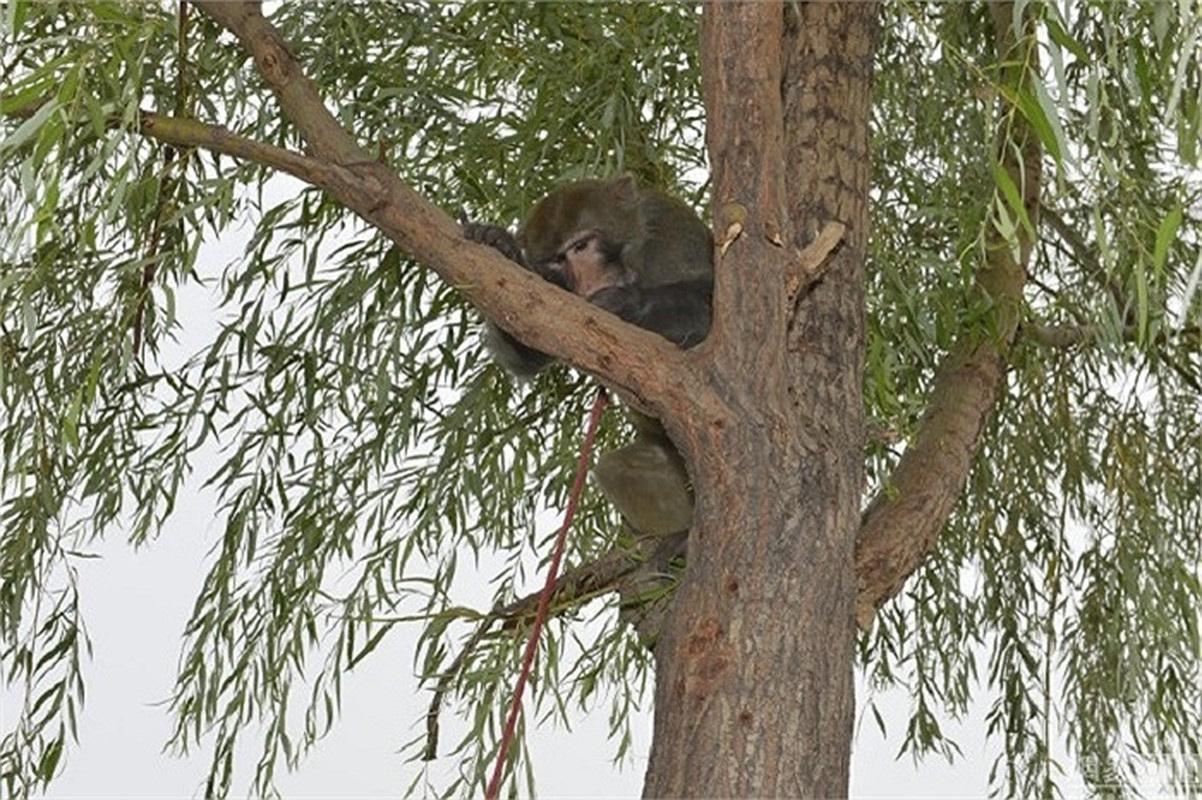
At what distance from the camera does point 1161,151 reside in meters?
1.85

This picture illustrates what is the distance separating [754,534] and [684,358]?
0.13m

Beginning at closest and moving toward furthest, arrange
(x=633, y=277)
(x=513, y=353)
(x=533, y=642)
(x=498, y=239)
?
1. (x=533, y=642)
2. (x=498, y=239)
3. (x=513, y=353)
4. (x=633, y=277)

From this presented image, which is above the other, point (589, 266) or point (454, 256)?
point (589, 266)

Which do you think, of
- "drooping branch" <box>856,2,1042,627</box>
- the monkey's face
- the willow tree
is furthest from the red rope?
the monkey's face

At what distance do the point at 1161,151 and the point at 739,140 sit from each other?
0.80m

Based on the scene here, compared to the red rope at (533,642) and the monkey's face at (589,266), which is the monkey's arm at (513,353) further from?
the red rope at (533,642)

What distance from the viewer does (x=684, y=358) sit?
1229mm

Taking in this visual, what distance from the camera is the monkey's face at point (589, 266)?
5.63 ft

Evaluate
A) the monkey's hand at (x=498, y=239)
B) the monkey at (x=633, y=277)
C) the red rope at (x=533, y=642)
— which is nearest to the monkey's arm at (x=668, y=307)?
the monkey at (x=633, y=277)

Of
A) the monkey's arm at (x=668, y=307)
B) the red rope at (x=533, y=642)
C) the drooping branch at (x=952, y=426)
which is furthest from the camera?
the monkey's arm at (x=668, y=307)

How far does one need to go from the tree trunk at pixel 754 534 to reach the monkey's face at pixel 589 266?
48 centimetres

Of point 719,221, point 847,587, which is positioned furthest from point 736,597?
point 719,221

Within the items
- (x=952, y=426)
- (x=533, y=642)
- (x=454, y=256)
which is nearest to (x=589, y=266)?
(x=952, y=426)

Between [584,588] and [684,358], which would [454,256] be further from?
[584,588]
